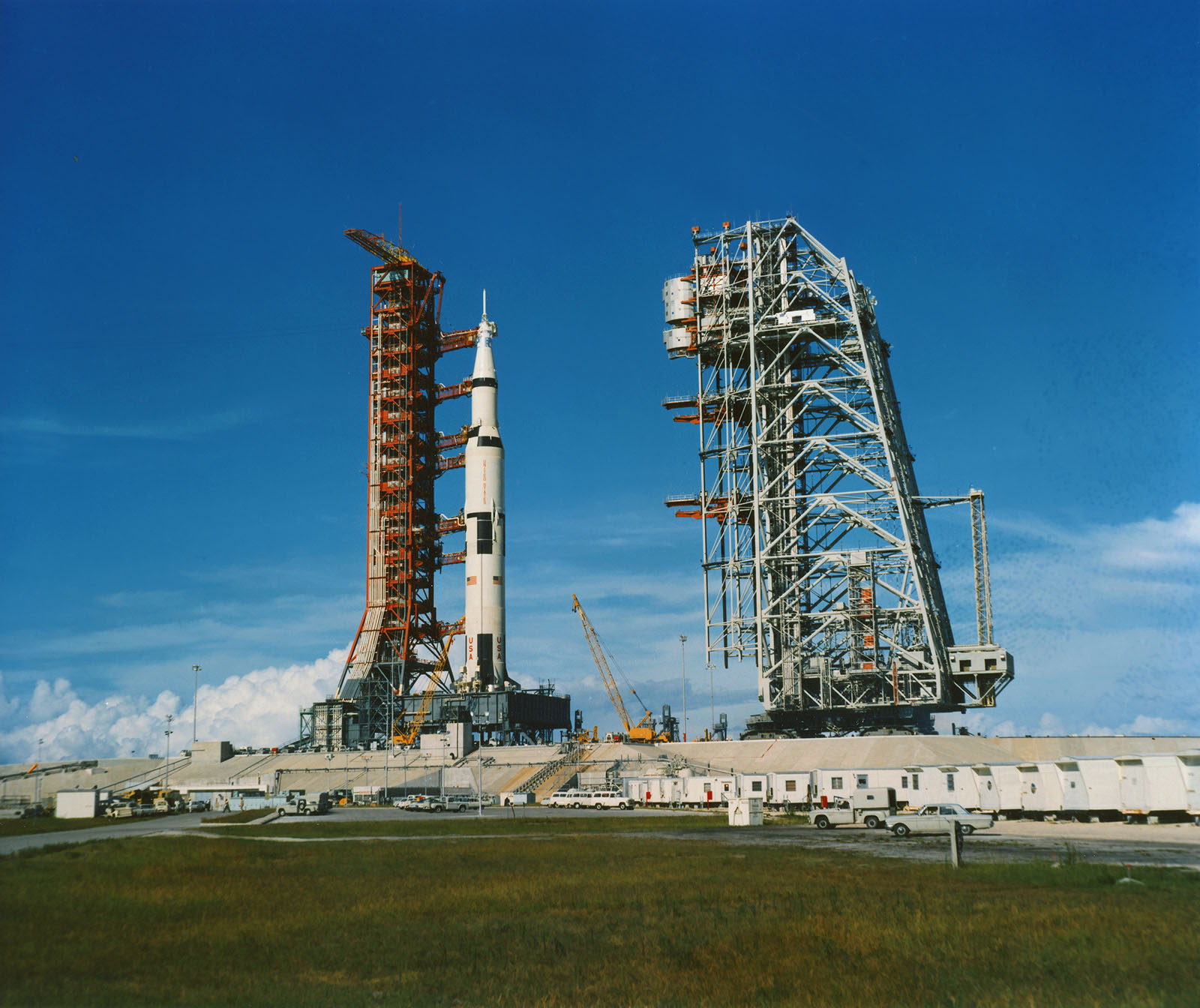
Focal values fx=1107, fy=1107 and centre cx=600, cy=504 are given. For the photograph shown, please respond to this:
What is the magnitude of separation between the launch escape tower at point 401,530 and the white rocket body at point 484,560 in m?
3.65

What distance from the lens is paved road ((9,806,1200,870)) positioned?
117 ft

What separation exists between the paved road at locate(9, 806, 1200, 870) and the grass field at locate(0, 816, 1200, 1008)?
15.7 ft

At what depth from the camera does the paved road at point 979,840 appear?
35.6 m

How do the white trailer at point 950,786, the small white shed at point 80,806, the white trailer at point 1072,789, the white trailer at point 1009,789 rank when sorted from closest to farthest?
1. the white trailer at point 1072,789
2. the white trailer at point 1009,789
3. the white trailer at point 950,786
4. the small white shed at point 80,806

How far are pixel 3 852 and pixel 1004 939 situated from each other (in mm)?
34442

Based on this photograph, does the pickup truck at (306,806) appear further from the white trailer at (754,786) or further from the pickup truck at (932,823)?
the pickup truck at (932,823)

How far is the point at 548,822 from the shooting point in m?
63.5

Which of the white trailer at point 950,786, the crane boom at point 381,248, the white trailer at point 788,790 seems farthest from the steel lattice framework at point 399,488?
the white trailer at point 950,786

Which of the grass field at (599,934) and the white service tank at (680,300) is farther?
the white service tank at (680,300)

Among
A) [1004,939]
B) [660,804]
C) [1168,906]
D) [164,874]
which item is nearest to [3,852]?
[164,874]

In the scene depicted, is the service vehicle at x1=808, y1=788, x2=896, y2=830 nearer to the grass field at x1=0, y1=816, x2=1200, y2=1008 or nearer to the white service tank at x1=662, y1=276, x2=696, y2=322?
the grass field at x1=0, y1=816, x2=1200, y2=1008

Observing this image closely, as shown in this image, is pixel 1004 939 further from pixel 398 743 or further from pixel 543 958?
pixel 398 743

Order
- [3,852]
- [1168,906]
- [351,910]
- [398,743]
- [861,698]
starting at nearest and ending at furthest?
[1168,906], [351,910], [3,852], [861,698], [398,743]

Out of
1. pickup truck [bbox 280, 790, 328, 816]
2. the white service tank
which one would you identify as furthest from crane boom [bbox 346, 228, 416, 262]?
pickup truck [bbox 280, 790, 328, 816]
